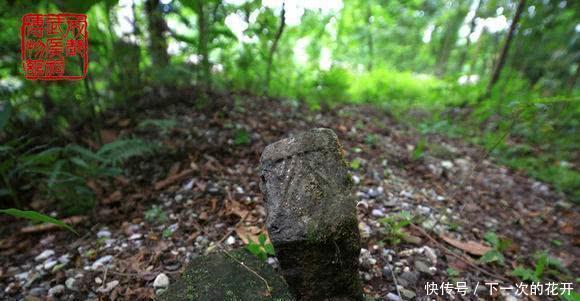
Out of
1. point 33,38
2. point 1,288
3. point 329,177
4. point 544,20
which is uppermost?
point 544,20

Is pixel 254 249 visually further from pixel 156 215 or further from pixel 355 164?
pixel 355 164

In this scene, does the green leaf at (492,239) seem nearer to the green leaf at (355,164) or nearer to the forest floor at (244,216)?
the forest floor at (244,216)

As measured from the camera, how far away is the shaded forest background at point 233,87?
291 centimetres

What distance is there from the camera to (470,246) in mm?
2414

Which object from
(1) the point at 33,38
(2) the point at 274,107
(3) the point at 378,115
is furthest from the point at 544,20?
(1) the point at 33,38

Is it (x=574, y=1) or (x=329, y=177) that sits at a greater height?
(x=574, y=1)

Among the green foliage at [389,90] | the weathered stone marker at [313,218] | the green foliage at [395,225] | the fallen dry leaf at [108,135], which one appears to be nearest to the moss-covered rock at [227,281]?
the weathered stone marker at [313,218]

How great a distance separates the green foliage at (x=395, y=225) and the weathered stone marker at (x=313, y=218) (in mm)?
746

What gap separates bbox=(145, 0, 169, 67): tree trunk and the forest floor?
2.18 ft

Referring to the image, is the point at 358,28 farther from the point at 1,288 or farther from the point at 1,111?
the point at 1,288

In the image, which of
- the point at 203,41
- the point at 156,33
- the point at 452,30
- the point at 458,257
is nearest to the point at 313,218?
the point at 458,257

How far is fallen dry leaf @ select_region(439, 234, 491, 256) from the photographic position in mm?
2357

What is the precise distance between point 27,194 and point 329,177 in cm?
312

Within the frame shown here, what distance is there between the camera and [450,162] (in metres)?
4.15
